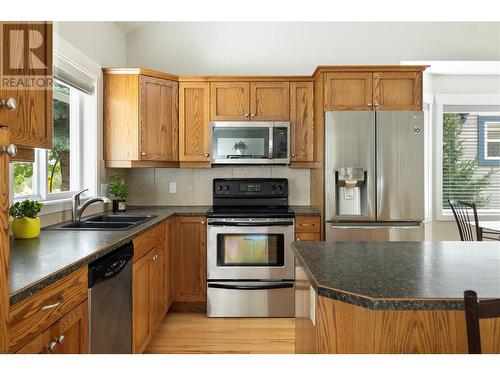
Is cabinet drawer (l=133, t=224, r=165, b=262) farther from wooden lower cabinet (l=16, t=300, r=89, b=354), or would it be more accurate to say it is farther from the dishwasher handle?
wooden lower cabinet (l=16, t=300, r=89, b=354)

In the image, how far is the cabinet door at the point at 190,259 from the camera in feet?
11.5

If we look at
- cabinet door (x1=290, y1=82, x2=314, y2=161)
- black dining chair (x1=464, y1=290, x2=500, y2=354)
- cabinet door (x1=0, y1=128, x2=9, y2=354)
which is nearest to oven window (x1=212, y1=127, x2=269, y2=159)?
cabinet door (x1=290, y1=82, x2=314, y2=161)

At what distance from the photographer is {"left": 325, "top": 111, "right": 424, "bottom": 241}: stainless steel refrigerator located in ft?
11.1

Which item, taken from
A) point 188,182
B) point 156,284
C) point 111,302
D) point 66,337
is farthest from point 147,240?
point 188,182

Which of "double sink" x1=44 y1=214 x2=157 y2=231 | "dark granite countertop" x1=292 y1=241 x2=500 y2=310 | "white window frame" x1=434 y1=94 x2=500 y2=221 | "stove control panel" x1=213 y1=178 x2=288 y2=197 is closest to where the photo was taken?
"dark granite countertop" x1=292 y1=241 x2=500 y2=310

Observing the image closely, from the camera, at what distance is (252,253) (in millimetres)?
3438

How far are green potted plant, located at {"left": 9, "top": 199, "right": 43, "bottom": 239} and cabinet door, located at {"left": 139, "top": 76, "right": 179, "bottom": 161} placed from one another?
1.54m

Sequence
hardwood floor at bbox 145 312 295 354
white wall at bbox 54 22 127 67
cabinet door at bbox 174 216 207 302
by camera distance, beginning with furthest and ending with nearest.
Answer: cabinet door at bbox 174 216 207 302 < white wall at bbox 54 22 127 67 < hardwood floor at bbox 145 312 295 354

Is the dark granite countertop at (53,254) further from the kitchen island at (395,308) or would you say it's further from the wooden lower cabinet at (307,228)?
the wooden lower cabinet at (307,228)

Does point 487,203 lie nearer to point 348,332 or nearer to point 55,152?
point 348,332

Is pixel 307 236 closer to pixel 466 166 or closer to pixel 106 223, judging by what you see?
pixel 106 223

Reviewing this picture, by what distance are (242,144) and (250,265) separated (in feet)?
3.55

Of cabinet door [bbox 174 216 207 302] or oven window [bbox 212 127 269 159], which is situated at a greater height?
oven window [bbox 212 127 269 159]
